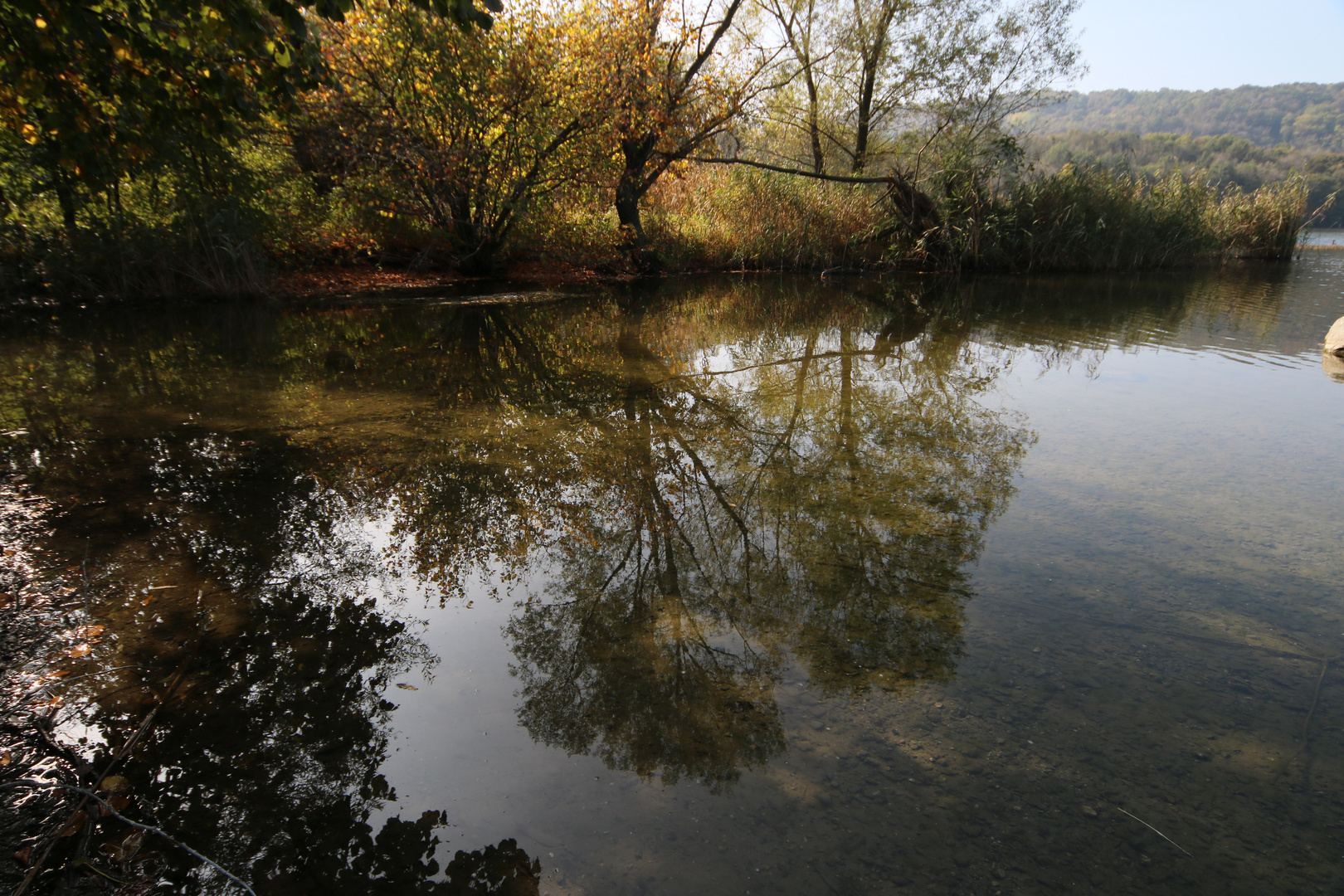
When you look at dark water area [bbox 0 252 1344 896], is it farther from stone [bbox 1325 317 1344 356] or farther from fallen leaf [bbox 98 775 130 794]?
stone [bbox 1325 317 1344 356]

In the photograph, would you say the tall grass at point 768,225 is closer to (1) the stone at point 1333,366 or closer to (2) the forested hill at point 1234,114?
(1) the stone at point 1333,366

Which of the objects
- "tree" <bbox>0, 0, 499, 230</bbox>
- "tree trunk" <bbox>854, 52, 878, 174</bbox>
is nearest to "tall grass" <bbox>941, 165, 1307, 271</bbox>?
"tree trunk" <bbox>854, 52, 878, 174</bbox>

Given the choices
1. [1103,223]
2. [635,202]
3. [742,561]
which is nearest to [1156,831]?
[742,561]

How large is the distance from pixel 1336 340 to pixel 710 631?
26.7 feet

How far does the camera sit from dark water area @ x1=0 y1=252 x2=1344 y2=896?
1.59m

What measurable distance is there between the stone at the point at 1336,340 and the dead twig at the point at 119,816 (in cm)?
940

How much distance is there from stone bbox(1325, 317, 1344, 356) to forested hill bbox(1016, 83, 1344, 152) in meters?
58.5

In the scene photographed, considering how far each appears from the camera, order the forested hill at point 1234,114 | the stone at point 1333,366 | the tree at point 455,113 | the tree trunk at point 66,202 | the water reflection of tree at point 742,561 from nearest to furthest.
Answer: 1. the water reflection of tree at point 742,561
2. the stone at point 1333,366
3. the tree trunk at point 66,202
4. the tree at point 455,113
5. the forested hill at point 1234,114

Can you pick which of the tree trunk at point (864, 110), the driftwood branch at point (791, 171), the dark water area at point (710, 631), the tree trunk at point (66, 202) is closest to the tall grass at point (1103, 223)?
the driftwood branch at point (791, 171)

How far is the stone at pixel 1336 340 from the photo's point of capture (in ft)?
22.3

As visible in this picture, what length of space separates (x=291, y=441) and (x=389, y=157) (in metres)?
7.77

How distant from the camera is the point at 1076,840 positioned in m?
1.58

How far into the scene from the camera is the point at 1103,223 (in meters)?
14.1

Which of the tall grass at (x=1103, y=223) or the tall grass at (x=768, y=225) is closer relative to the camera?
the tall grass at (x=1103, y=223)
